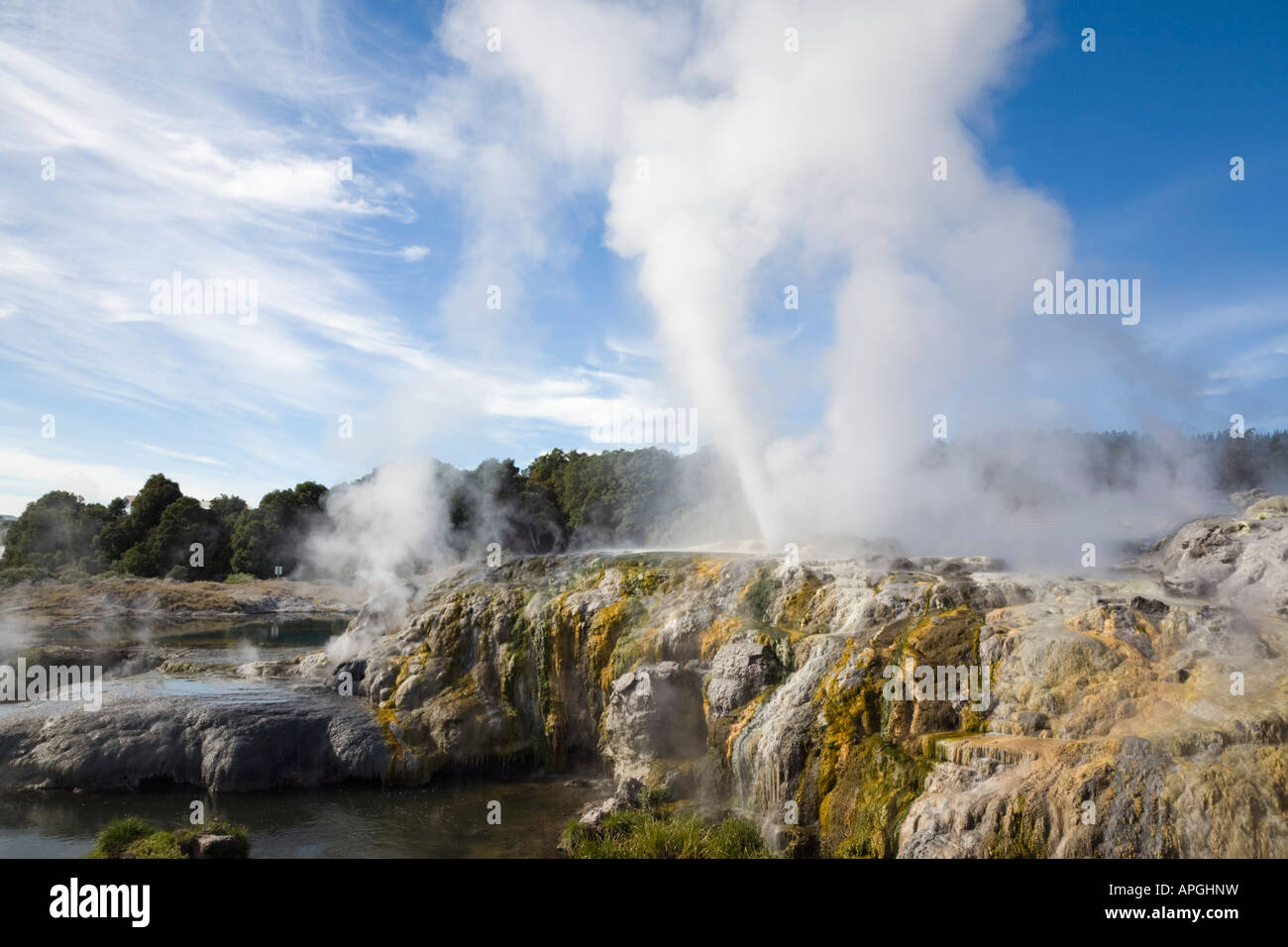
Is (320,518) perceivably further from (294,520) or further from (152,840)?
(152,840)

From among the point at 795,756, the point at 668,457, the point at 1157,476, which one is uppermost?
the point at 668,457

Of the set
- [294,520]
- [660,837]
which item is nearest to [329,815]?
[660,837]

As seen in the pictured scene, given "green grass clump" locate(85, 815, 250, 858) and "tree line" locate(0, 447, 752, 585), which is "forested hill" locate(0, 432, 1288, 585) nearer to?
"tree line" locate(0, 447, 752, 585)

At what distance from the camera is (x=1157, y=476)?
1249 inches

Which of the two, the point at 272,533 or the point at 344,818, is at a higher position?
the point at 272,533

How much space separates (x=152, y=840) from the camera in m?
11.2

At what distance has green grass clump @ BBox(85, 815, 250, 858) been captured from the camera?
10.9 m

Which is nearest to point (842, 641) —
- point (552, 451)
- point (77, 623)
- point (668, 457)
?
point (77, 623)

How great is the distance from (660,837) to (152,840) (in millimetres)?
7532

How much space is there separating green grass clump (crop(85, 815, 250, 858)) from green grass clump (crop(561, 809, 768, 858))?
5.09 meters

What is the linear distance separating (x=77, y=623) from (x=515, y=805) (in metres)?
35.4

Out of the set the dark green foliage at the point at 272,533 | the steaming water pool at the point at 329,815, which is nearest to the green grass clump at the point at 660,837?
the steaming water pool at the point at 329,815
